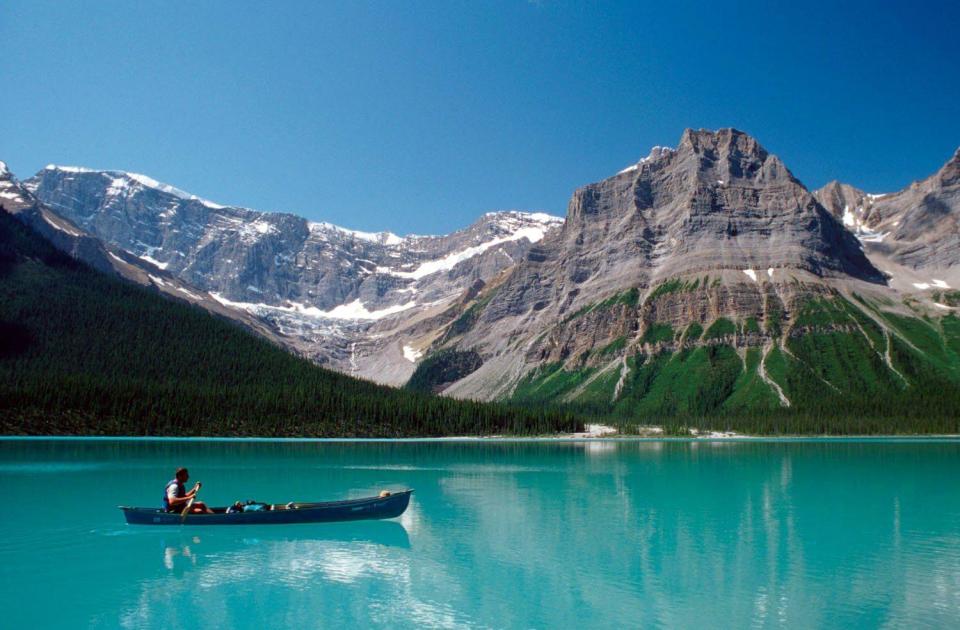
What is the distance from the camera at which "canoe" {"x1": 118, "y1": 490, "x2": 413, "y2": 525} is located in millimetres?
49219

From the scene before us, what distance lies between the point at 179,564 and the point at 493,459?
80.1m

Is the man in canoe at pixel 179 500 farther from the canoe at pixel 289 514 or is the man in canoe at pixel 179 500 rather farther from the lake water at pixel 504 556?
the lake water at pixel 504 556

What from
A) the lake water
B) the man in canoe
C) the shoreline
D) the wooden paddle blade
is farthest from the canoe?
the shoreline

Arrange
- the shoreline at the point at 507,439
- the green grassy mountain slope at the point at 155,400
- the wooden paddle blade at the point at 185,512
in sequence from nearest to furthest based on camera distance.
→ the wooden paddle blade at the point at 185,512 → the green grassy mountain slope at the point at 155,400 → the shoreline at the point at 507,439

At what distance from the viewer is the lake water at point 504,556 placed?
30.5 m

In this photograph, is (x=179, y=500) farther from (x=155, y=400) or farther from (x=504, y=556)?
(x=155, y=400)

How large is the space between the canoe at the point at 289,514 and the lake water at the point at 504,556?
2.59 feet

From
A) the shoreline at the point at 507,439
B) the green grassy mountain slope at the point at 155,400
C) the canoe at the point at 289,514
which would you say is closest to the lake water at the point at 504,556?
the canoe at the point at 289,514

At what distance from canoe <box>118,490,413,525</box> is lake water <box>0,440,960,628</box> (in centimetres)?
79

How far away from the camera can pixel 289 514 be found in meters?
49.6

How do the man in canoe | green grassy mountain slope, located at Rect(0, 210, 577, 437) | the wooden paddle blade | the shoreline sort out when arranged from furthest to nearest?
the shoreline
green grassy mountain slope, located at Rect(0, 210, 577, 437)
the man in canoe
the wooden paddle blade

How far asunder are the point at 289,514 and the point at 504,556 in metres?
17.0

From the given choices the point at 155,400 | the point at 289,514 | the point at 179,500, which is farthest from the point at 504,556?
the point at 155,400

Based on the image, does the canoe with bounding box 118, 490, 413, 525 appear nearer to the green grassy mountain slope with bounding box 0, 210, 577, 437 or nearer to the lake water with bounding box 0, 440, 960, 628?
the lake water with bounding box 0, 440, 960, 628
